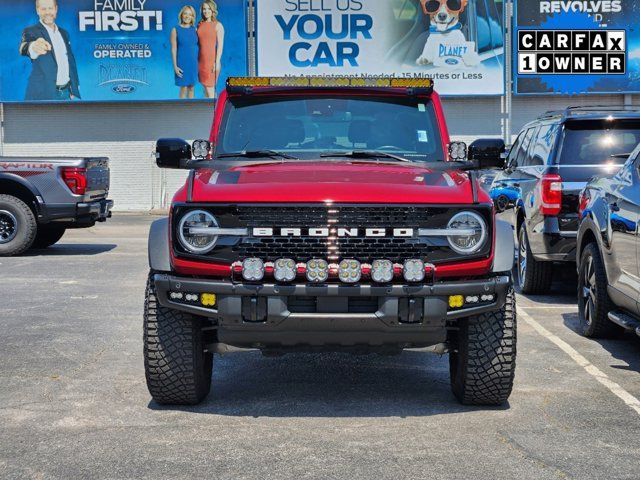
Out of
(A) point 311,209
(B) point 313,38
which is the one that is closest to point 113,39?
(B) point 313,38

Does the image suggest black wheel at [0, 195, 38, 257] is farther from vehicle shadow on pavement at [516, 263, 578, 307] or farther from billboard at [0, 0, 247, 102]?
billboard at [0, 0, 247, 102]

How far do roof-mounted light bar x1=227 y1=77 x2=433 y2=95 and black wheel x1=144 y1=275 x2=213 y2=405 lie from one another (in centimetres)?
181

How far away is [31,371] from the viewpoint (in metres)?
7.31

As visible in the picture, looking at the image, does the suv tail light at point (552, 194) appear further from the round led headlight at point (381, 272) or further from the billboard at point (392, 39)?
the billboard at point (392, 39)

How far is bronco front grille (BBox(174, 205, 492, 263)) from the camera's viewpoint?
5.67m

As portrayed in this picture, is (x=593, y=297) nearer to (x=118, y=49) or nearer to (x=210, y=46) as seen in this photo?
(x=210, y=46)

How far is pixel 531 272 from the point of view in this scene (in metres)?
11.1

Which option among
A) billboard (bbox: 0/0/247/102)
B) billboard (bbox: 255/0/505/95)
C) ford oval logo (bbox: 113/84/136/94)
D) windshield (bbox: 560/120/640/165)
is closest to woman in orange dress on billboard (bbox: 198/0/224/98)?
billboard (bbox: 0/0/247/102)

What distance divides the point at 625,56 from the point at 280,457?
27.1 m

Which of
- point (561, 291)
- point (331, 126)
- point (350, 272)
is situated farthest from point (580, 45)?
point (350, 272)

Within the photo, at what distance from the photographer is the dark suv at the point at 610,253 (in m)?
7.43

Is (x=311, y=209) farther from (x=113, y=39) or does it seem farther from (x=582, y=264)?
(x=113, y=39)

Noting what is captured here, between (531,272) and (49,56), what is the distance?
73.8 feet

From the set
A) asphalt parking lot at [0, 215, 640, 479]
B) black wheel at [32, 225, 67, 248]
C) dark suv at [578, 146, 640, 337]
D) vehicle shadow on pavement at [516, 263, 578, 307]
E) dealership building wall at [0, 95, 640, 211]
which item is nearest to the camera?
asphalt parking lot at [0, 215, 640, 479]
